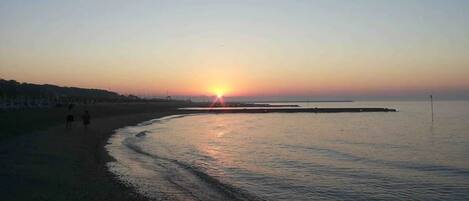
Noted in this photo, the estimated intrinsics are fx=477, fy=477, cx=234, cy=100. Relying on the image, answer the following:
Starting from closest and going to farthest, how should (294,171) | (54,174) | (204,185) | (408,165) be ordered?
(54,174)
(204,185)
(294,171)
(408,165)

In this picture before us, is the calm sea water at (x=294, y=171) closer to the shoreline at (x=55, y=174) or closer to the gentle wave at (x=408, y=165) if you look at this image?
the gentle wave at (x=408, y=165)

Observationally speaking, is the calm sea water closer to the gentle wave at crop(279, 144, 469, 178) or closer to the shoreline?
the gentle wave at crop(279, 144, 469, 178)

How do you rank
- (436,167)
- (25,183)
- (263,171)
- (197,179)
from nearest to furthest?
(25,183), (197,179), (263,171), (436,167)

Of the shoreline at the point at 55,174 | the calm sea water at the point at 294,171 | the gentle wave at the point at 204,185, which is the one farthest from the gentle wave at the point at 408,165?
the shoreline at the point at 55,174

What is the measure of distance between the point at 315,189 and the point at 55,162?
38.7 ft

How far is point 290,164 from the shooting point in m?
26.7

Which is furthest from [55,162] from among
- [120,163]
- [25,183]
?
[25,183]

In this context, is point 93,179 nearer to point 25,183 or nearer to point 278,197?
point 25,183

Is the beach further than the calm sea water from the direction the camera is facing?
No

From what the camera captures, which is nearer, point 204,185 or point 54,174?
point 54,174

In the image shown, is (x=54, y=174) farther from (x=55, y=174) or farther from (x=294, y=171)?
(x=294, y=171)

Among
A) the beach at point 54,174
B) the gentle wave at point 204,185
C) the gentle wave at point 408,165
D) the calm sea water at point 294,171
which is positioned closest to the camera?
the beach at point 54,174

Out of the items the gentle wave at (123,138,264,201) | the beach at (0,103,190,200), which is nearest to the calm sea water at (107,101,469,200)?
the gentle wave at (123,138,264,201)

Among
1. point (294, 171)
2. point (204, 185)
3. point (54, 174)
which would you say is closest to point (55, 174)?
point (54, 174)
